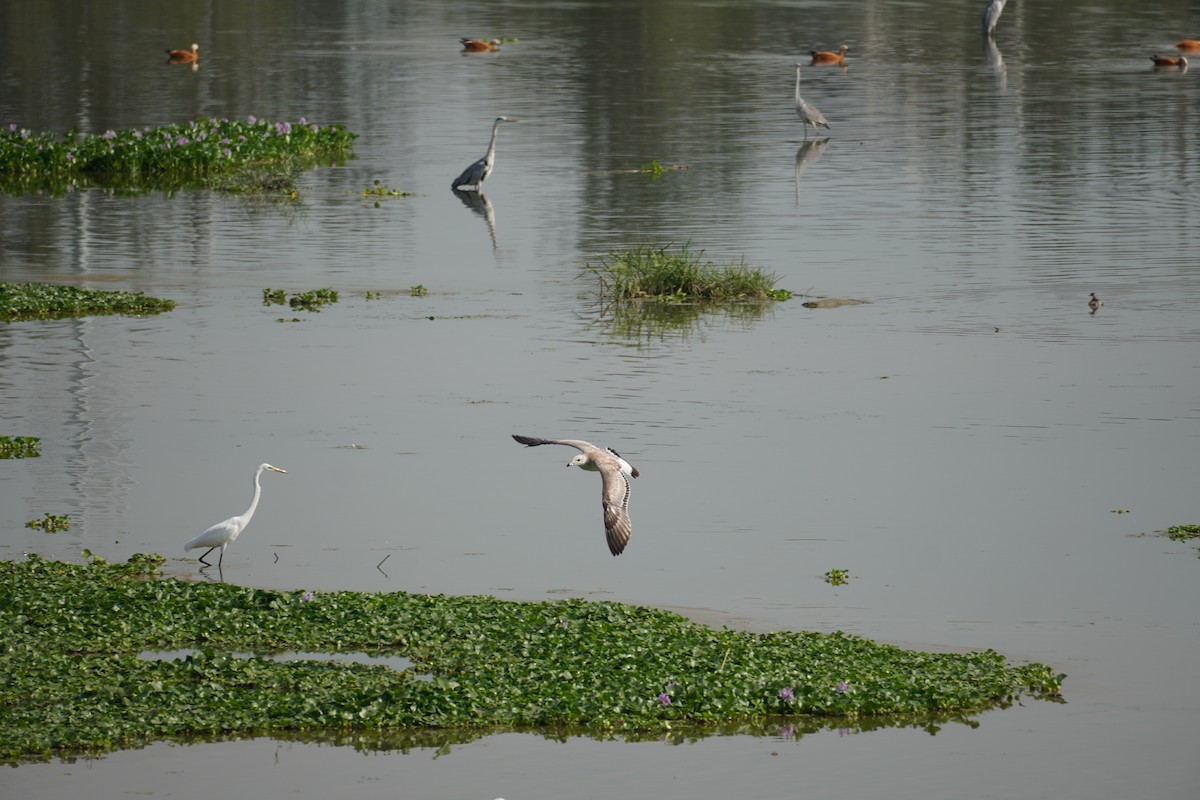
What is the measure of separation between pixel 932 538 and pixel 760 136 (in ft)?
75.6

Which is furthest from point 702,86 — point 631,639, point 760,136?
point 631,639

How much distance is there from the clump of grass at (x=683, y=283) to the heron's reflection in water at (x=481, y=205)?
4.87m

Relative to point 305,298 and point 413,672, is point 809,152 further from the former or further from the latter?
point 413,672

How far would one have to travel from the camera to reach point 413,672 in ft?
36.1

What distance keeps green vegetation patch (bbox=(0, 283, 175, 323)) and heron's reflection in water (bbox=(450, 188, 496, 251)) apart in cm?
639

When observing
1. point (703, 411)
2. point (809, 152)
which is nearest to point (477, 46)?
point (809, 152)

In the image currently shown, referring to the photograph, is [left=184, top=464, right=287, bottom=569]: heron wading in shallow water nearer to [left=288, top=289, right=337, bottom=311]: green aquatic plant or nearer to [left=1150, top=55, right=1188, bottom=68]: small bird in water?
[left=288, top=289, right=337, bottom=311]: green aquatic plant

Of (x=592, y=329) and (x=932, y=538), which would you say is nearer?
(x=932, y=538)

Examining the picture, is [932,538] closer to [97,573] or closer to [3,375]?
[97,573]

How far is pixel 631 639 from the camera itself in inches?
445

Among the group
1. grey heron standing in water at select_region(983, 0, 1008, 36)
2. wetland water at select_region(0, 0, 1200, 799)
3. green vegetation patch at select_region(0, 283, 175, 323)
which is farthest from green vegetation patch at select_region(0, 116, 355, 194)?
grey heron standing in water at select_region(983, 0, 1008, 36)

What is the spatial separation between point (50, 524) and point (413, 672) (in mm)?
4095

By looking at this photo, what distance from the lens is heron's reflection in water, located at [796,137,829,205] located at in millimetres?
32969

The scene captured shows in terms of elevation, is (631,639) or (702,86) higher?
(702,86)
